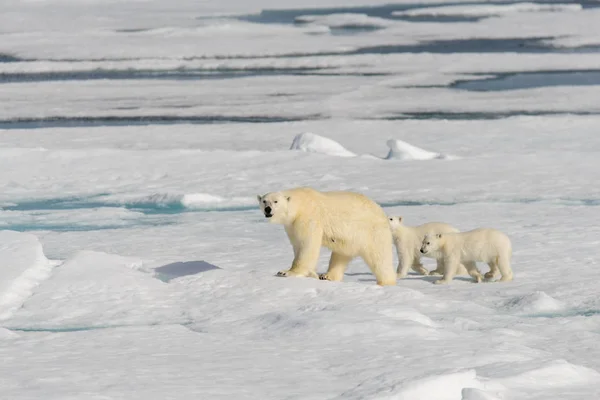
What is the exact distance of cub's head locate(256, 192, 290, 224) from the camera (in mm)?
4863

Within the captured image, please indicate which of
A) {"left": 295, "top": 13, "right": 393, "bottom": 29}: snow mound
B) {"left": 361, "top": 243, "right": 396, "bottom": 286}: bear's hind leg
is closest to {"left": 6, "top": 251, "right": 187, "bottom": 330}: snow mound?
{"left": 361, "top": 243, "right": 396, "bottom": 286}: bear's hind leg

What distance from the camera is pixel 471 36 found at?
21.5 m

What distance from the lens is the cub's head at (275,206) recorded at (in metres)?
4.86

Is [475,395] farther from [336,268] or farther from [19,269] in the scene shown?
[19,269]

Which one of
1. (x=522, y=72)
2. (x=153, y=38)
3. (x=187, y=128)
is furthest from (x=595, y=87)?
(x=153, y=38)

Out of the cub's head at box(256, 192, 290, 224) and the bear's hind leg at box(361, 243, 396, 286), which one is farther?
the bear's hind leg at box(361, 243, 396, 286)

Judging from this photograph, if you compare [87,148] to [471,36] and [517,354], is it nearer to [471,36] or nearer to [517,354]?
[517,354]

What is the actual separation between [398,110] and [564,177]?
195 inches

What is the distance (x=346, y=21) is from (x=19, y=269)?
792 inches

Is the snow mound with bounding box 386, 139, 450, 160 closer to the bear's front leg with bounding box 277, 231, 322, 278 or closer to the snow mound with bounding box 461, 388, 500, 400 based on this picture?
the bear's front leg with bounding box 277, 231, 322, 278

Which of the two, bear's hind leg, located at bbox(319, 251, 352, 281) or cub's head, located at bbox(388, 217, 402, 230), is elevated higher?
cub's head, located at bbox(388, 217, 402, 230)

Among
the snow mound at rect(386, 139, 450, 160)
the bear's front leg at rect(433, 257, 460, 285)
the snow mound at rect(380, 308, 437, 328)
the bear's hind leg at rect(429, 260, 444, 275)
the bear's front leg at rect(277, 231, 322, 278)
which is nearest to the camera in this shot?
the snow mound at rect(380, 308, 437, 328)

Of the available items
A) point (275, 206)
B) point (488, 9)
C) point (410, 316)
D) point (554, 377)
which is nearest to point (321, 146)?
point (275, 206)

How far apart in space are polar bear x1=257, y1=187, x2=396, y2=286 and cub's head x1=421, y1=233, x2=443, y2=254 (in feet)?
1.01
